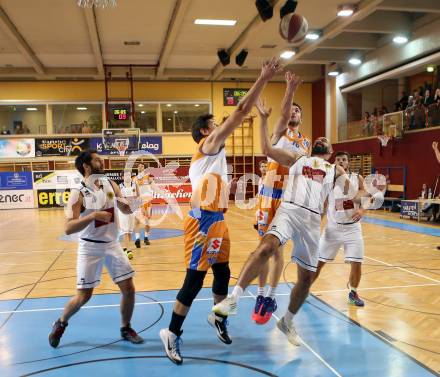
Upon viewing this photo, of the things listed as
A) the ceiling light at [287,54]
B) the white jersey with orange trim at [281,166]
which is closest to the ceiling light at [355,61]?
the ceiling light at [287,54]

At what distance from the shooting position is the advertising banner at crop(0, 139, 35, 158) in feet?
75.0

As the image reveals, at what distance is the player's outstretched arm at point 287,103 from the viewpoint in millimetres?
4215

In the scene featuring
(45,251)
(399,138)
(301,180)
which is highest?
(399,138)

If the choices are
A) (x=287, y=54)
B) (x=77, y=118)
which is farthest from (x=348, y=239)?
(x=77, y=118)

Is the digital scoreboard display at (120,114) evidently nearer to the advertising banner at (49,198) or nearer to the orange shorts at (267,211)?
the advertising banner at (49,198)

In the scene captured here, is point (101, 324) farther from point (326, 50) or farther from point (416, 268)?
point (326, 50)

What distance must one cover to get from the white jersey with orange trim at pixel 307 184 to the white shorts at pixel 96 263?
1.74 meters

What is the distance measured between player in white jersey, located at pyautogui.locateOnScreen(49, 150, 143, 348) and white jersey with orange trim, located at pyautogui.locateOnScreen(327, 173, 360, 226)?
2.73 meters

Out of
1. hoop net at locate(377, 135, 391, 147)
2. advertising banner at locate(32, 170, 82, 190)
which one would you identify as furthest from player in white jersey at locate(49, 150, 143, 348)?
advertising banner at locate(32, 170, 82, 190)


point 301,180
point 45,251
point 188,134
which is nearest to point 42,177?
point 188,134

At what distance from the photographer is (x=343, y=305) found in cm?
549

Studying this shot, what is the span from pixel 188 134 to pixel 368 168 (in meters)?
10.1

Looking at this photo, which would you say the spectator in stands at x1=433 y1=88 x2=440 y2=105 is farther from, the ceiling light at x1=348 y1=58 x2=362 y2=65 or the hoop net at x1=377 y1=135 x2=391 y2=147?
the ceiling light at x1=348 y1=58 x2=362 y2=65

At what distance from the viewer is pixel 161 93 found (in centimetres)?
2469
